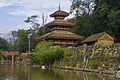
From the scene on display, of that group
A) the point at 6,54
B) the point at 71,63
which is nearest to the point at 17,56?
the point at 6,54

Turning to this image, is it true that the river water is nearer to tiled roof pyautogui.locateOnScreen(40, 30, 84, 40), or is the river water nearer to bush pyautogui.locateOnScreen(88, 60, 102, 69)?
bush pyautogui.locateOnScreen(88, 60, 102, 69)

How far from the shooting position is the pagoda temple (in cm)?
6600

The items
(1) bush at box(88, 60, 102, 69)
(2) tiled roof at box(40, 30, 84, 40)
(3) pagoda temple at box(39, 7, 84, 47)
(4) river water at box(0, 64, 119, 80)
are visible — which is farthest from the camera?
(3) pagoda temple at box(39, 7, 84, 47)

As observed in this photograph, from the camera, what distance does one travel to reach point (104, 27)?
205 ft

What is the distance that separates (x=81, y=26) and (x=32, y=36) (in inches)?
873

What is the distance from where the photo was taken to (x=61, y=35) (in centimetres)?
6631

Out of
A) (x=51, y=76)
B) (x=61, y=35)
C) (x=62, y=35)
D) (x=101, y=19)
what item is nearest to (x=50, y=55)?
(x=101, y=19)

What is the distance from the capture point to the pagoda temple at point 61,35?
66.0 metres

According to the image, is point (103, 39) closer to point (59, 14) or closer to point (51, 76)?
point (59, 14)

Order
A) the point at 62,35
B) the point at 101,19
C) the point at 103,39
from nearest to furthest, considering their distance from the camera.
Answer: the point at 103,39 < the point at 101,19 < the point at 62,35

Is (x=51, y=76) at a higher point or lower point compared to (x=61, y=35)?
lower

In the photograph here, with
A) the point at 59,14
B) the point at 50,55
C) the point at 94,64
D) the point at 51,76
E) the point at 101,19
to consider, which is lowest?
the point at 51,76

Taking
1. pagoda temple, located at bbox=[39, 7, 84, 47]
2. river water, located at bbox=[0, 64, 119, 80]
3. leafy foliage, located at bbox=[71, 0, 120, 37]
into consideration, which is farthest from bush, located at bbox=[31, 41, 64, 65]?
river water, located at bbox=[0, 64, 119, 80]

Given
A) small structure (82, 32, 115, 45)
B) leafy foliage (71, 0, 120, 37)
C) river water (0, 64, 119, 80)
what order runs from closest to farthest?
river water (0, 64, 119, 80)
leafy foliage (71, 0, 120, 37)
small structure (82, 32, 115, 45)
